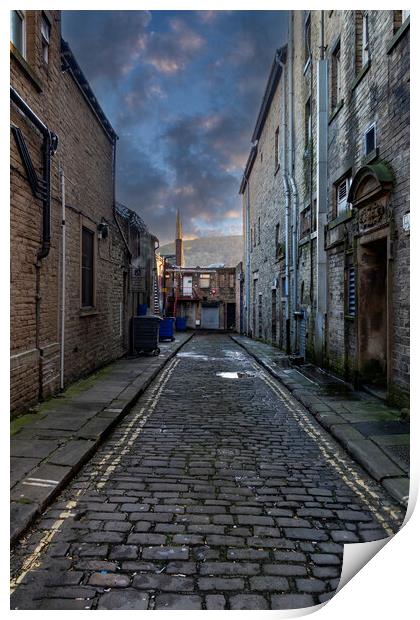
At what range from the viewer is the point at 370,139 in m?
7.30

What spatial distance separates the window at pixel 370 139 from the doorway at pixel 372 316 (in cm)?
168

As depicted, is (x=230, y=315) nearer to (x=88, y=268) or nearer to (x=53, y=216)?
(x=88, y=268)

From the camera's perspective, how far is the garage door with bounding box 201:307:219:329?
124ft

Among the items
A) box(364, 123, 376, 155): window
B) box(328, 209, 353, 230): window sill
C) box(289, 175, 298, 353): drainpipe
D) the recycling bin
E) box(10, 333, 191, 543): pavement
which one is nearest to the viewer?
box(10, 333, 191, 543): pavement

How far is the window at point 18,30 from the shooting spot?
5.77 m

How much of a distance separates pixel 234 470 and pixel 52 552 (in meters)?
1.90

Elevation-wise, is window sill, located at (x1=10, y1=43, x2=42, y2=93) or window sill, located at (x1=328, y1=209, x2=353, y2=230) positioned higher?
window sill, located at (x1=10, y1=43, x2=42, y2=93)

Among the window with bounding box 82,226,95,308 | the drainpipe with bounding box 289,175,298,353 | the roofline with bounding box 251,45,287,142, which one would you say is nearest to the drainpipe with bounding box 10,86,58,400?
the window with bounding box 82,226,95,308

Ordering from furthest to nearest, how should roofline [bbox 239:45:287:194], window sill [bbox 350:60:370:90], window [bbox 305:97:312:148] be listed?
roofline [bbox 239:45:287:194] < window [bbox 305:97:312:148] < window sill [bbox 350:60:370:90]

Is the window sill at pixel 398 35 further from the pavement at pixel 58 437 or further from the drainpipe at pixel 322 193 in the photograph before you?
the pavement at pixel 58 437

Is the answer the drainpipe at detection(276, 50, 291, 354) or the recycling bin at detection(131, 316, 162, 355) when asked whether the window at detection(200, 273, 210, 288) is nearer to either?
the drainpipe at detection(276, 50, 291, 354)

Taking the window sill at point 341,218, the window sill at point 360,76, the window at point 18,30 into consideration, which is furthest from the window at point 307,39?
the window at point 18,30

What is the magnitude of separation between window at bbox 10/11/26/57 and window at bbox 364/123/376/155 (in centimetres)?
557

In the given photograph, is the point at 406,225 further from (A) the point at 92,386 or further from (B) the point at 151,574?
(A) the point at 92,386
